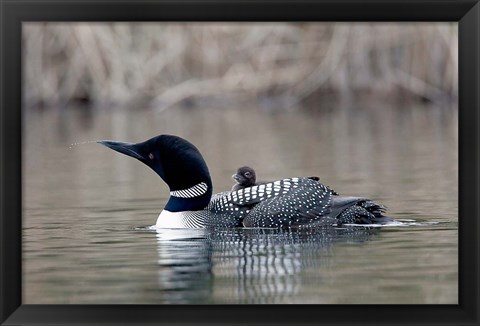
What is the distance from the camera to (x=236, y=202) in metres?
6.65

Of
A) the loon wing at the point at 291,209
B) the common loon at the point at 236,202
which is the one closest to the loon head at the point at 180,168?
the common loon at the point at 236,202

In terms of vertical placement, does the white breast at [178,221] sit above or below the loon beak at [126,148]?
below

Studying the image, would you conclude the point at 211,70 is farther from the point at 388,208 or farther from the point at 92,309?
the point at 92,309

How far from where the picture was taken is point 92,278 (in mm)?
5441

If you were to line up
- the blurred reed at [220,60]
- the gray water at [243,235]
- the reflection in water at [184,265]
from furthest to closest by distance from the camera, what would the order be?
the blurred reed at [220,60]
the gray water at [243,235]
the reflection in water at [184,265]

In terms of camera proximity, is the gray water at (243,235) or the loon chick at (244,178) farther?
the loon chick at (244,178)

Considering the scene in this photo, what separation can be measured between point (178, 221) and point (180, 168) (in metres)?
0.28

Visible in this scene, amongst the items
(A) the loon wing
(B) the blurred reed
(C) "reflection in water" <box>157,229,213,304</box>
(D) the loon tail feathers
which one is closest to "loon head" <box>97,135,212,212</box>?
(C) "reflection in water" <box>157,229,213,304</box>

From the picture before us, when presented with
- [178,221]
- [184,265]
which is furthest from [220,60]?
[184,265]

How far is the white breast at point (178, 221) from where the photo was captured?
261 inches

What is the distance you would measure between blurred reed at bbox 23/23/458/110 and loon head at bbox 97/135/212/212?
24.0 ft

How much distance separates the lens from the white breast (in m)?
6.64

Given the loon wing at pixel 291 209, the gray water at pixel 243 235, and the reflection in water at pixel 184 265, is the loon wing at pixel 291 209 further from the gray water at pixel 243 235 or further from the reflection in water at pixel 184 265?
the reflection in water at pixel 184 265

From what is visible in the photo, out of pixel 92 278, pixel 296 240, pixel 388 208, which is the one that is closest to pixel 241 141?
pixel 388 208
